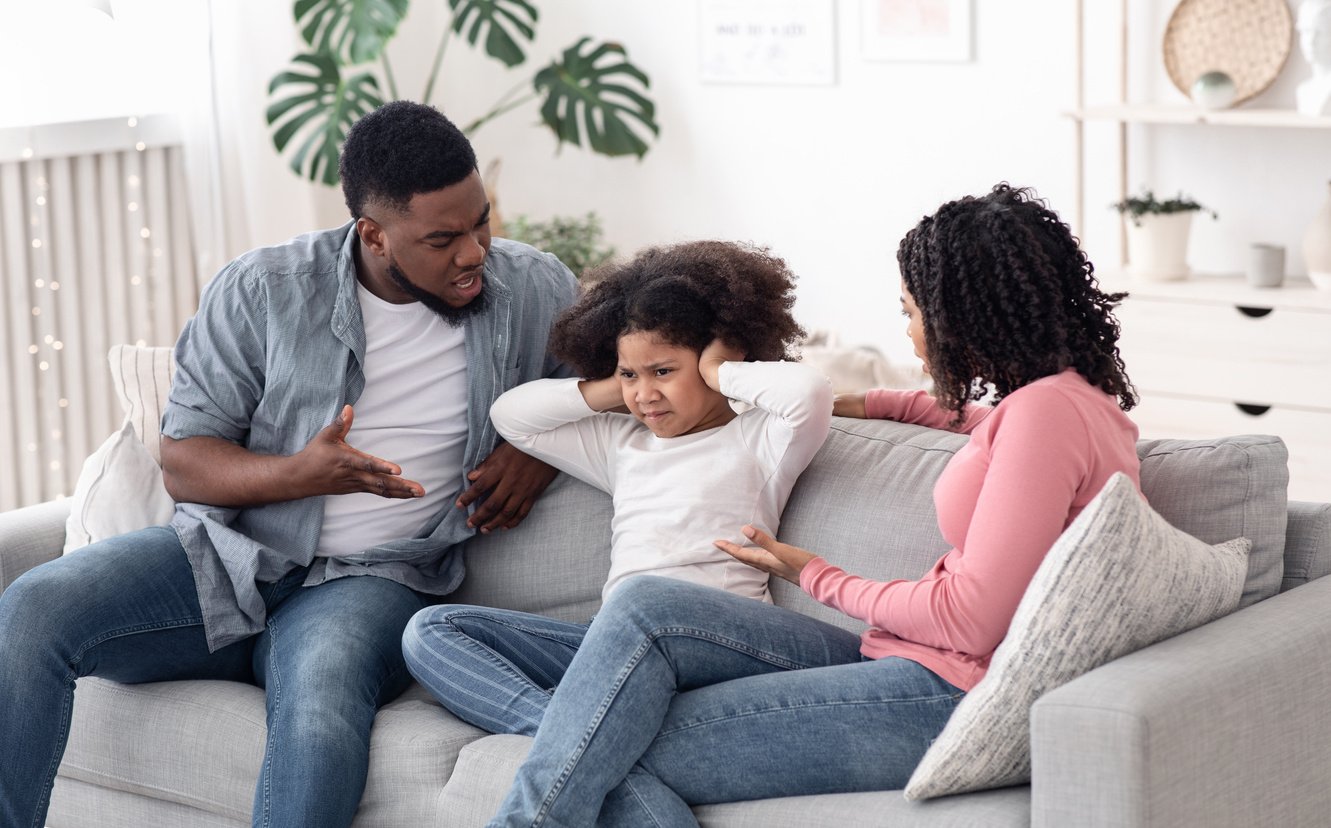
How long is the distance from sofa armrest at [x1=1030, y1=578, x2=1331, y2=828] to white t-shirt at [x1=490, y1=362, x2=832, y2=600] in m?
0.60

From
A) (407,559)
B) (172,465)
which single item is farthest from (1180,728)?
(172,465)

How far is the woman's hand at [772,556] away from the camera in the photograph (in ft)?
6.27

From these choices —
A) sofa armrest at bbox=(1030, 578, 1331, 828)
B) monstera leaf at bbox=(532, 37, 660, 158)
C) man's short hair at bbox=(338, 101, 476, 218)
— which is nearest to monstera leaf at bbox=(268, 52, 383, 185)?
monstera leaf at bbox=(532, 37, 660, 158)

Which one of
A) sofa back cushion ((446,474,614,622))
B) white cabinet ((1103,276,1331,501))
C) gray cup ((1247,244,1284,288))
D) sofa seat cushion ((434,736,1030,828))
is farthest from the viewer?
gray cup ((1247,244,1284,288))

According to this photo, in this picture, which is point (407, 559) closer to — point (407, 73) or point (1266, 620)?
point (1266, 620)

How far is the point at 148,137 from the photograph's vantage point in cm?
412

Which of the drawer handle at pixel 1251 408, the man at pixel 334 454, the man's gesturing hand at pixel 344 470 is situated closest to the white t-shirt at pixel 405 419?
the man at pixel 334 454

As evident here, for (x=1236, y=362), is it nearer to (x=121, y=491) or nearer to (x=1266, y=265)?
(x=1266, y=265)

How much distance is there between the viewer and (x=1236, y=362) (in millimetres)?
3672

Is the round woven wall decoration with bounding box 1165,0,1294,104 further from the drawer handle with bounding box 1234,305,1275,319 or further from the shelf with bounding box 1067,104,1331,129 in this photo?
the drawer handle with bounding box 1234,305,1275,319

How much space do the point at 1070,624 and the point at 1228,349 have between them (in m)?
2.36

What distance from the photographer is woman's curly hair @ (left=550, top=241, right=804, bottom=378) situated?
2107 millimetres

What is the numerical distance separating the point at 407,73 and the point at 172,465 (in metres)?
3.04

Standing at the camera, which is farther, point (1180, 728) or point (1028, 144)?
point (1028, 144)
